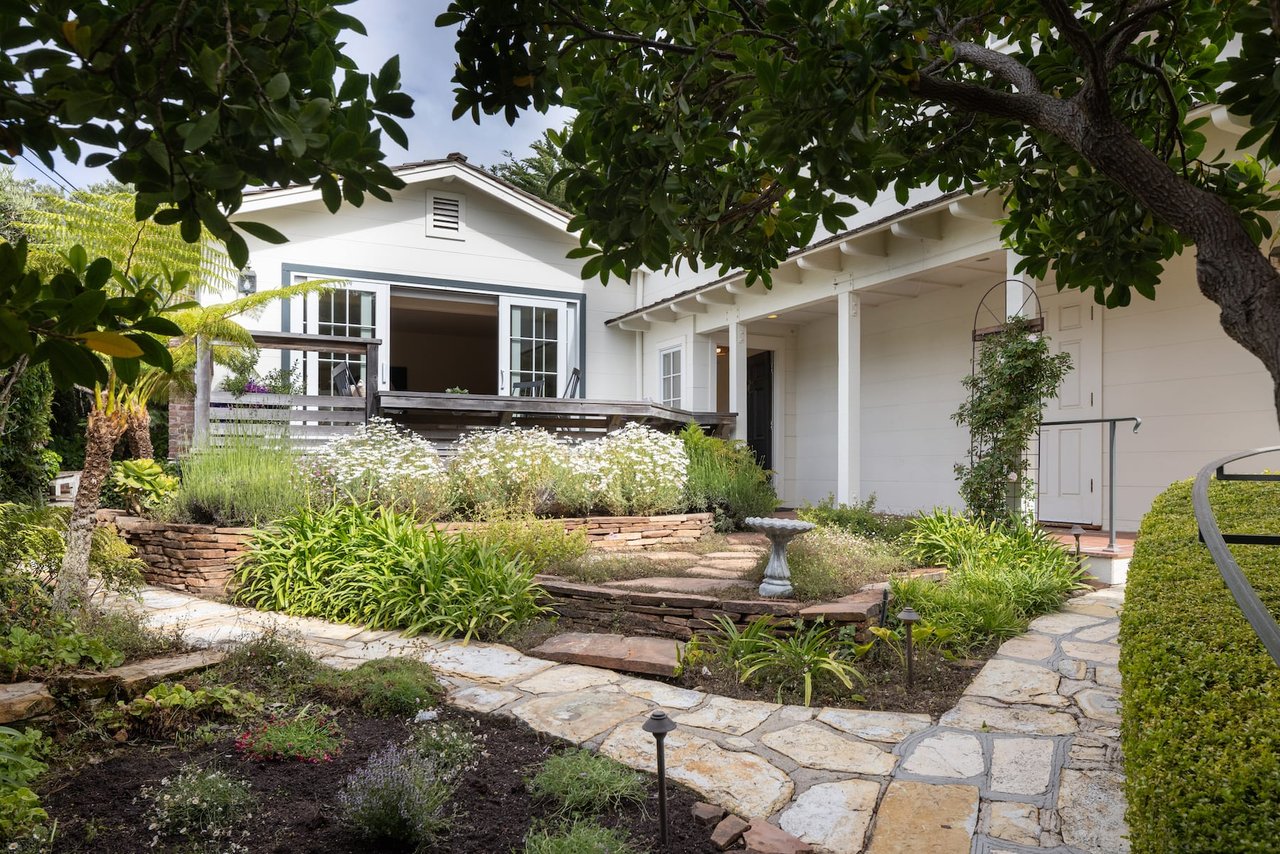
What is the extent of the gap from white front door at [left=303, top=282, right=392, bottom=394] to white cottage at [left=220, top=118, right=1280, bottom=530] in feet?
0.07

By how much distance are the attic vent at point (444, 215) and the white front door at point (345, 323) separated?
106 centimetres

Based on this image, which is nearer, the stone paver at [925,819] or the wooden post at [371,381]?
the stone paver at [925,819]

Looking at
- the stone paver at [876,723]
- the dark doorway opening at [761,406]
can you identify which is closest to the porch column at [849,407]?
the dark doorway opening at [761,406]

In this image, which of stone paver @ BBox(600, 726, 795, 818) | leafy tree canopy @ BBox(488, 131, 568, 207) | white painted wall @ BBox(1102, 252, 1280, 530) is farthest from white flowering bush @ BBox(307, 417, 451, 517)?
leafy tree canopy @ BBox(488, 131, 568, 207)

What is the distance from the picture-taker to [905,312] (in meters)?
9.05

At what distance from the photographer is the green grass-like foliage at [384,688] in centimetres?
329

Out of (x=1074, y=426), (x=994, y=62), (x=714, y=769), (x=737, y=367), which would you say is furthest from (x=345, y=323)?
(x=994, y=62)

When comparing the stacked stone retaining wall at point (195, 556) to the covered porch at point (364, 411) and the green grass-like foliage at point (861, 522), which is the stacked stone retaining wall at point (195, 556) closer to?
the covered porch at point (364, 411)

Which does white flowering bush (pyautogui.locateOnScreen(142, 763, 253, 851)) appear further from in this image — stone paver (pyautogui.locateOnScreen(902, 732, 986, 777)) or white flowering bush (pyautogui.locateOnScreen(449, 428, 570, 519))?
white flowering bush (pyautogui.locateOnScreen(449, 428, 570, 519))

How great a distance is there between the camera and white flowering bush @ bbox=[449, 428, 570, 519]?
6891mm

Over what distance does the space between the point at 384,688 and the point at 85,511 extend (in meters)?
2.41

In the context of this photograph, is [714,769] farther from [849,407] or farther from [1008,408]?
[849,407]

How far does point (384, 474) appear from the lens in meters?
6.61

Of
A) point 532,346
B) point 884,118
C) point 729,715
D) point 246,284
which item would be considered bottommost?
point 729,715
